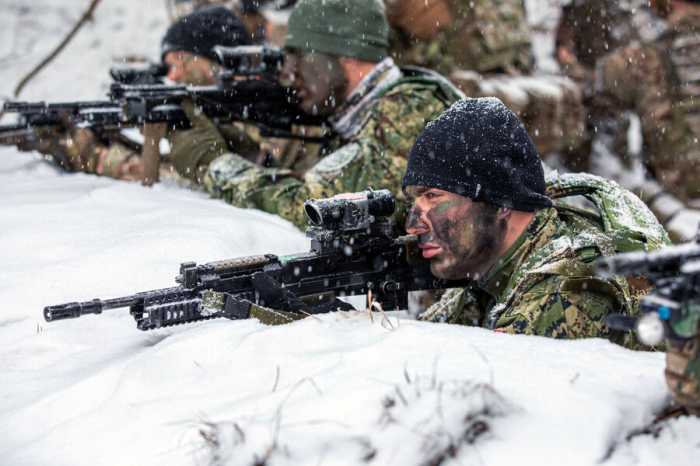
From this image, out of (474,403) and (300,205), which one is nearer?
(474,403)

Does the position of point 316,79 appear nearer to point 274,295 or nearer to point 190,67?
point 190,67

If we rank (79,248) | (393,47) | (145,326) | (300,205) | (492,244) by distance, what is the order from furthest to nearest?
(393,47) → (300,205) → (79,248) → (492,244) → (145,326)

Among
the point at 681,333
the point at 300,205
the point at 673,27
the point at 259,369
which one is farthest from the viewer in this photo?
the point at 673,27

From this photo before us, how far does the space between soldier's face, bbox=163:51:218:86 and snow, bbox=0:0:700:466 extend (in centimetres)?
323

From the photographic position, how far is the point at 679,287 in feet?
4.89

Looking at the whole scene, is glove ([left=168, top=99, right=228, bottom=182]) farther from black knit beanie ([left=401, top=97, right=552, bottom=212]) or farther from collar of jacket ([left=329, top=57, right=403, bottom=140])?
black knit beanie ([left=401, top=97, right=552, bottom=212])

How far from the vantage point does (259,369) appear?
1.96 meters

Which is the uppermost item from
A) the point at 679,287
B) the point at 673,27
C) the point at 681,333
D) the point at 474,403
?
the point at 673,27

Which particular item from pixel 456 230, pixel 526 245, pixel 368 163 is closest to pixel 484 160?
pixel 456 230

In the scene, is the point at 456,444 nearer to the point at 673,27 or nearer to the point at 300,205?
the point at 300,205

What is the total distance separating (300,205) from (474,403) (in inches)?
125

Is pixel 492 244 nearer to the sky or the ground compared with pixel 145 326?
nearer to the sky

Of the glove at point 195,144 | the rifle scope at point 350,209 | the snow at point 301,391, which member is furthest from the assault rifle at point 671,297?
the glove at point 195,144

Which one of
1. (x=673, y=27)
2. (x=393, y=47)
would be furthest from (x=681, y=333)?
(x=673, y=27)
